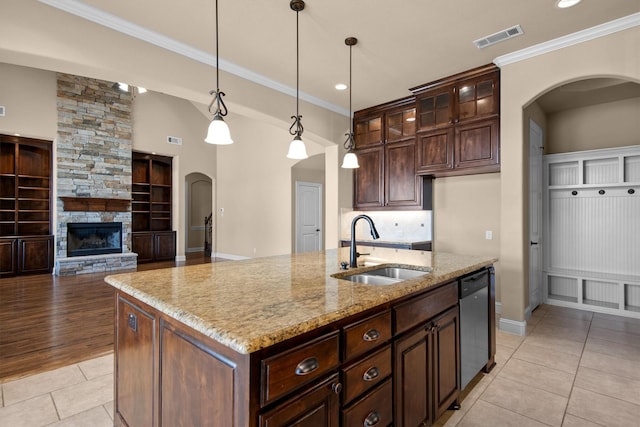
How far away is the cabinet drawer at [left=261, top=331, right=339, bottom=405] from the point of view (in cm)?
105

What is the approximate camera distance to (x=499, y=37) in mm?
3266

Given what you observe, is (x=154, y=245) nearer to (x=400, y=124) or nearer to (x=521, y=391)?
(x=400, y=124)

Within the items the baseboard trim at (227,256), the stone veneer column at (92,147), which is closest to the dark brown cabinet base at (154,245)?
the stone veneer column at (92,147)

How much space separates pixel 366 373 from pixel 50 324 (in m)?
4.15

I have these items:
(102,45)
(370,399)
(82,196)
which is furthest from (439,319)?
(82,196)

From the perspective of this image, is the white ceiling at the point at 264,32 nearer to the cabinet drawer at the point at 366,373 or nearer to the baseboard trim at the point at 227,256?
the cabinet drawer at the point at 366,373

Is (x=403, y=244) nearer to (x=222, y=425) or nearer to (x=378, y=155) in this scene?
(x=378, y=155)

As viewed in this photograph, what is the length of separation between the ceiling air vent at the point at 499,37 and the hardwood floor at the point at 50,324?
490 centimetres

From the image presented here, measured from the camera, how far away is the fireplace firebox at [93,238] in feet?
23.7

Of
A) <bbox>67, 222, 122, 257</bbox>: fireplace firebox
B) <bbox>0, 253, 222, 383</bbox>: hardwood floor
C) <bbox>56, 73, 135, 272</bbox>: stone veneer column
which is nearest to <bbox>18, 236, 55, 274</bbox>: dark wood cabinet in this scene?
<bbox>56, 73, 135, 272</bbox>: stone veneer column

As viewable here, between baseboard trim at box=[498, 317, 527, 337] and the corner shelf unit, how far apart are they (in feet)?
5.05

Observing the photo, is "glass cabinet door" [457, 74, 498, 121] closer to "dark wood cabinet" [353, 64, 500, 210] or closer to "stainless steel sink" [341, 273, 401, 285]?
"dark wood cabinet" [353, 64, 500, 210]

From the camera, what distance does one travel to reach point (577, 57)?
10.6 ft

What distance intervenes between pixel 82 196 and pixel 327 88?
20.5 feet
